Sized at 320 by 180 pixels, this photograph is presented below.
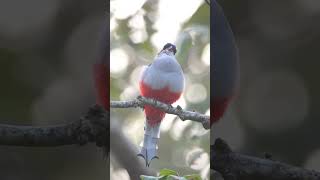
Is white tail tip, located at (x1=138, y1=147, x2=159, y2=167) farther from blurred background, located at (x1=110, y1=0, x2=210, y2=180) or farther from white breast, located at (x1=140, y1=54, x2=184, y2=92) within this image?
white breast, located at (x1=140, y1=54, x2=184, y2=92)

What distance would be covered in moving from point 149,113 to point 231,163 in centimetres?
57

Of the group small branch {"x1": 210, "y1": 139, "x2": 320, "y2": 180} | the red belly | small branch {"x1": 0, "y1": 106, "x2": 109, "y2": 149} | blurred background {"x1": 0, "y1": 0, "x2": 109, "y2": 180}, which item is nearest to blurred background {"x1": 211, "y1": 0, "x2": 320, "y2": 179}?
small branch {"x1": 210, "y1": 139, "x2": 320, "y2": 180}

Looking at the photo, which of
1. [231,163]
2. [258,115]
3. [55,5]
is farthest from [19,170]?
[258,115]

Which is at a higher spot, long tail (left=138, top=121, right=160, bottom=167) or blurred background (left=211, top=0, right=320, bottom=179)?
blurred background (left=211, top=0, right=320, bottom=179)

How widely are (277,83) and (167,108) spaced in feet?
2.19

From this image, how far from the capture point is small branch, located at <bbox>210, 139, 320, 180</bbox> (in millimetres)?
2947

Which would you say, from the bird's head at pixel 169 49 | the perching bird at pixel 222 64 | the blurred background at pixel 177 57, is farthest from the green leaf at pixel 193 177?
the bird's head at pixel 169 49

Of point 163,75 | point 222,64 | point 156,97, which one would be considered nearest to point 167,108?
point 156,97

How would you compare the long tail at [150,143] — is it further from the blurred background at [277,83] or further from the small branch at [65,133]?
the blurred background at [277,83]

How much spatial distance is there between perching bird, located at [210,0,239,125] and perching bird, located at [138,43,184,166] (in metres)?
0.21

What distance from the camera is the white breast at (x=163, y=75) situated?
9.67 feet

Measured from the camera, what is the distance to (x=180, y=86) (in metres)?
2.96

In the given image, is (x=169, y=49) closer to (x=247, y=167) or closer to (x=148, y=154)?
(x=148, y=154)

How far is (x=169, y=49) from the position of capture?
297cm
